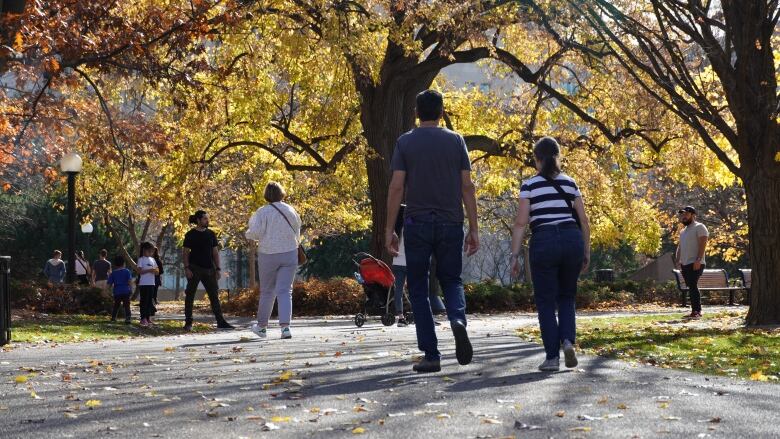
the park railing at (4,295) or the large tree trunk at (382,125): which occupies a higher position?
the large tree trunk at (382,125)

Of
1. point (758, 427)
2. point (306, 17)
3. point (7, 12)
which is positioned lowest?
point (758, 427)

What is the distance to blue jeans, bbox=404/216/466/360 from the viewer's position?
861cm

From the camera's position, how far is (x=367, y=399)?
7246mm

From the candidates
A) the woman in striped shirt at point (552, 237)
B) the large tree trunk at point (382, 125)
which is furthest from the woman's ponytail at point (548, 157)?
the large tree trunk at point (382, 125)

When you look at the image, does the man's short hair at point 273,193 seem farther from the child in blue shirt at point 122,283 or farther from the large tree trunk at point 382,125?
the large tree trunk at point 382,125

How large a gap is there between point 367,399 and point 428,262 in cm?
172

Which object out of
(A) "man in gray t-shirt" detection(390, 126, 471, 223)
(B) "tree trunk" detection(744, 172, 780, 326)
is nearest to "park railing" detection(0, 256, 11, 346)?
(A) "man in gray t-shirt" detection(390, 126, 471, 223)

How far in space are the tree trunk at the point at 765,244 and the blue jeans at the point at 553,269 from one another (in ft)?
26.6

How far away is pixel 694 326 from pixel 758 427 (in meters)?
11.4

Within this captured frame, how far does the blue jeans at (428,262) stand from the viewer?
8.61 metres

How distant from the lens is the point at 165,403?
7.23 meters

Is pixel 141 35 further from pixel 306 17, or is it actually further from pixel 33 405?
pixel 33 405

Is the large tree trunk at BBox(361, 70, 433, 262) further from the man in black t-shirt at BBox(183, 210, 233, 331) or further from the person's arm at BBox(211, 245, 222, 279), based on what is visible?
the man in black t-shirt at BBox(183, 210, 233, 331)

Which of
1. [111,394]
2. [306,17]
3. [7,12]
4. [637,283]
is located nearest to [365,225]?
[637,283]
